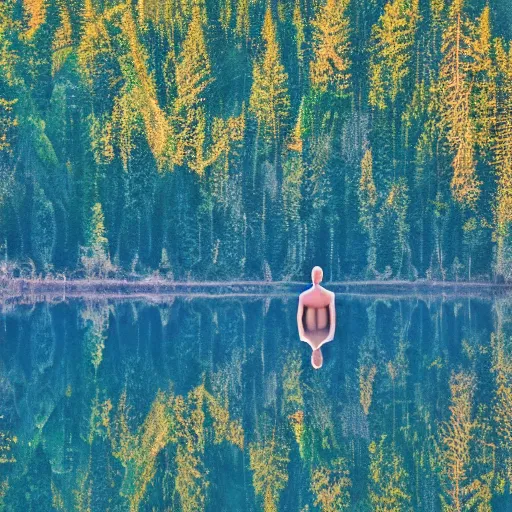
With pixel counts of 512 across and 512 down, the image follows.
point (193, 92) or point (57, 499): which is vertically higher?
point (193, 92)

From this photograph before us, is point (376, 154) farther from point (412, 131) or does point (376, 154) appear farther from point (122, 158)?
point (122, 158)

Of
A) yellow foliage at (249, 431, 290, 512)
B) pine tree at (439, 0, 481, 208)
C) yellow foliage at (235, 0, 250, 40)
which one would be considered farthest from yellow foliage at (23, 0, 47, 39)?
yellow foliage at (249, 431, 290, 512)

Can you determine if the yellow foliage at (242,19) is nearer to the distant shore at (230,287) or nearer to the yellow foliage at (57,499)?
the distant shore at (230,287)

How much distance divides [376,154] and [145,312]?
4.19 metres

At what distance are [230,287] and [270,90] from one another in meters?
2.93

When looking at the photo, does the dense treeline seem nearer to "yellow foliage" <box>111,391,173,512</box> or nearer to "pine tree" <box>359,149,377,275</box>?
"pine tree" <box>359,149,377,275</box>

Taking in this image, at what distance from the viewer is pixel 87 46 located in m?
16.0

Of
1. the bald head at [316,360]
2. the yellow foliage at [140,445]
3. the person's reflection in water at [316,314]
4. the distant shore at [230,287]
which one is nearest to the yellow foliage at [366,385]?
the bald head at [316,360]

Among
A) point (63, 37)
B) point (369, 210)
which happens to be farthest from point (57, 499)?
point (63, 37)

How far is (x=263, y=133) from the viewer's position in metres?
16.0

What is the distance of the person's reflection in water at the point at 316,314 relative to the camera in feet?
32.3

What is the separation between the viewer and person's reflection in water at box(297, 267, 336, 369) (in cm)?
984

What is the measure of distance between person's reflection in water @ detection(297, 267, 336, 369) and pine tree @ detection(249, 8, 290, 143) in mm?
6040

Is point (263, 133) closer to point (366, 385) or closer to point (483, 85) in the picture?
point (483, 85)
